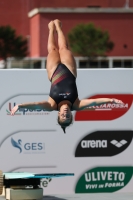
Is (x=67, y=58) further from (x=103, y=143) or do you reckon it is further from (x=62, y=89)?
(x=103, y=143)

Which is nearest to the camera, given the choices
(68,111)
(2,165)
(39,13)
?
(68,111)

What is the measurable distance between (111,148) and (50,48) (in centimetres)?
303

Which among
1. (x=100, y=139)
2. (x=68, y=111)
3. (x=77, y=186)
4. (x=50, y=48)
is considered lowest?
(x=77, y=186)

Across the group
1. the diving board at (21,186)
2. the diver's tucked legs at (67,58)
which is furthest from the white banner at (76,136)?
the diver's tucked legs at (67,58)

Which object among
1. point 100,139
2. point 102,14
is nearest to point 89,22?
point 102,14

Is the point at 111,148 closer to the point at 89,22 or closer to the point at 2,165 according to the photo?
the point at 2,165

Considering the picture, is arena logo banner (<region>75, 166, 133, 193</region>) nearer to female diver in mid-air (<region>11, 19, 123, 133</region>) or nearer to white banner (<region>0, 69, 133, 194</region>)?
white banner (<region>0, 69, 133, 194</region>)

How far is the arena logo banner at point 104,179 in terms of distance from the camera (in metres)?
12.1

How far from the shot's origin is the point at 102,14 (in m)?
64.8

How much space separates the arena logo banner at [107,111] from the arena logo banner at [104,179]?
2.90ft

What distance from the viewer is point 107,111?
12227 millimetres

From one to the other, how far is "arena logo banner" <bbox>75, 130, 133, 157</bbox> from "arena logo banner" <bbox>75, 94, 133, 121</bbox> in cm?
26

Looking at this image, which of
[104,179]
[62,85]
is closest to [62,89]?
[62,85]

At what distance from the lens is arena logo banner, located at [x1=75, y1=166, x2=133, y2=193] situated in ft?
39.8
